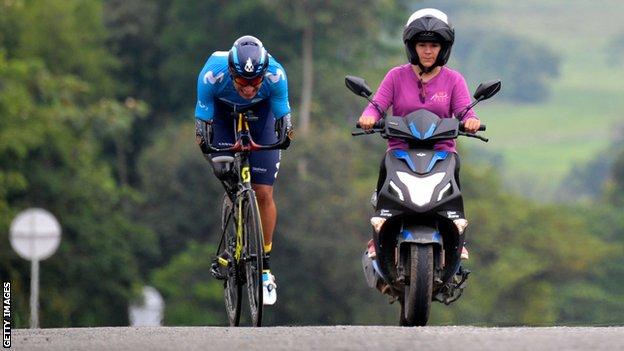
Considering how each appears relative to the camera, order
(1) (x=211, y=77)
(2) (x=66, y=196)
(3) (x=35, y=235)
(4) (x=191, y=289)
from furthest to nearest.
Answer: (4) (x=191, y=289), (2) (x=66, y=196), (3) (x=35, y=235), (1) (x=211, y=77)

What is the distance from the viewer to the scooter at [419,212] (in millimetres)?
13258

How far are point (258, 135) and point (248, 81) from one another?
0.73m

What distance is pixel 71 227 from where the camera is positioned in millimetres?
51625

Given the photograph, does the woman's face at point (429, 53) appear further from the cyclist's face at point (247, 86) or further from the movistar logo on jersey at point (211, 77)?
the movistar logo on jersey at point (211, 77)

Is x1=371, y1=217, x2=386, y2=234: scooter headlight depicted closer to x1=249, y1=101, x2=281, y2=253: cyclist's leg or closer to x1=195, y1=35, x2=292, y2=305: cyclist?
x1=195, y1=35, x2=292, y2=305: cyclist

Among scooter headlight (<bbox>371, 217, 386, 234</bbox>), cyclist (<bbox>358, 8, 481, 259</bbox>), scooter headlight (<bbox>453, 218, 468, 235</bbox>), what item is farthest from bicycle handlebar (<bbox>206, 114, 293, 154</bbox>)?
scooter headlight (<bbox>453, 218, 468, 235</bbox>)

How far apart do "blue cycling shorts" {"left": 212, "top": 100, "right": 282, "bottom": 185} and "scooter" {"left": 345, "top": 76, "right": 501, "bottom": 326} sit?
4.06 feet

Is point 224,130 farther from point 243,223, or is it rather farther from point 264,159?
point 243,223

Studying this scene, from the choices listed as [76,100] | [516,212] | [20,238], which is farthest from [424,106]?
[516,212]

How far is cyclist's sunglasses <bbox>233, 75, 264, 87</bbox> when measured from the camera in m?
14.1

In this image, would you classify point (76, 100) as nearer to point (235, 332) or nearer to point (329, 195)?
point (329, 195)

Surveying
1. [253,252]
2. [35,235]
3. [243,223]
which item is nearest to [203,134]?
[243,223]

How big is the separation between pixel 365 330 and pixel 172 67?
68.0 meters

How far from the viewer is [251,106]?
575 inches
